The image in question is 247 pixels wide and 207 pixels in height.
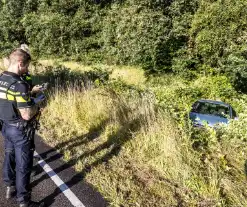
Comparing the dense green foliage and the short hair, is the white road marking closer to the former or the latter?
the short hair

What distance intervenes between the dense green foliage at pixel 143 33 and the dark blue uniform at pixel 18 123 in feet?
55.3

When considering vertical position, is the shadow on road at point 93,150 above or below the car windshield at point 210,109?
above

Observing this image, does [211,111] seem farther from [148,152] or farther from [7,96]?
[7,96]

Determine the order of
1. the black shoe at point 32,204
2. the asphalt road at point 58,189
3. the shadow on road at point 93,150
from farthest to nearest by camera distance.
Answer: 1. the shadow on road at point 93,150
2. the asphalt road at point 58,189
3. the black shoe at point 32,204

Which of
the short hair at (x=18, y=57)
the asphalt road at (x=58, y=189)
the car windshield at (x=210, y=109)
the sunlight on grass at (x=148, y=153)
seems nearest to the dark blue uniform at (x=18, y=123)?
the short hair at (x=18, y=57)

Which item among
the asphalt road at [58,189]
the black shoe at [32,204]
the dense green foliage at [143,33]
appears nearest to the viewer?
the black shoe at [32,204]

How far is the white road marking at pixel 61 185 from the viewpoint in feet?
12.3

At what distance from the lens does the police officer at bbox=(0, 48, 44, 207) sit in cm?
320

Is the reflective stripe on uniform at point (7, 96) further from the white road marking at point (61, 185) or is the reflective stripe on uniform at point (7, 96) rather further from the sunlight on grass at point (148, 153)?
the sunlight on grass at point (148, 153)

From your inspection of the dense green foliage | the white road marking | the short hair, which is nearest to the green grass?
the white road marking

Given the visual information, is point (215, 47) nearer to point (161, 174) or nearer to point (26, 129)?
point (161, 174)

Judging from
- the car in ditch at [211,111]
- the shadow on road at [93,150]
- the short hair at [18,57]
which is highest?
the short hair at [18,57]

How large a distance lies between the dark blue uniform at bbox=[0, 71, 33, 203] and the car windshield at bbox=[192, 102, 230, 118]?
307 inches

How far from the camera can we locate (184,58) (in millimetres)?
23172
